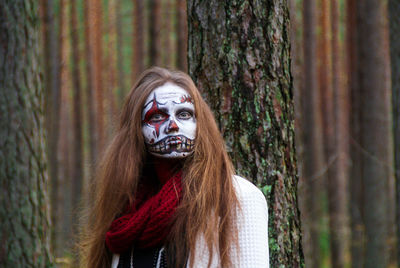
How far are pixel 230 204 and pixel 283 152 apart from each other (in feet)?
3.23

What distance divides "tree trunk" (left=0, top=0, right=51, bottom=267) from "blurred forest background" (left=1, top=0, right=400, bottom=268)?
8.85 feet

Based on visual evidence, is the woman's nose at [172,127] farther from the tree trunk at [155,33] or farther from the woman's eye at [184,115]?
the tree trunk at [155,33]

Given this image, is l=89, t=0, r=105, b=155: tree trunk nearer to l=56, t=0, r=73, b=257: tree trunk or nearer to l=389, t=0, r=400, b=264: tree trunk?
l=56, t=0, r=73, b=257: tree trunk

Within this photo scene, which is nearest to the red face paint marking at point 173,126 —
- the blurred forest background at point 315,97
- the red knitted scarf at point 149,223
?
the red knitted scarf at point 149,223

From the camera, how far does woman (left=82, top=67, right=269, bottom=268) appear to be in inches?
109

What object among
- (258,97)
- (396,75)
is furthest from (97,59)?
(258,97)

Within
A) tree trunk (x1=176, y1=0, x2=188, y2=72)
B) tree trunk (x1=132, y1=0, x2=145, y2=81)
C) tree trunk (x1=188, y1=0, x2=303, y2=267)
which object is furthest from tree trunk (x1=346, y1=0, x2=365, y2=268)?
tree trunk (x1=188, y1=0, x2=303, y2=267)

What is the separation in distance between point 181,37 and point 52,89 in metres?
3.55

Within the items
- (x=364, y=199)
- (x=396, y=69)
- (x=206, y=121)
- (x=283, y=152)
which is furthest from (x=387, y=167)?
(x=206, y=121)

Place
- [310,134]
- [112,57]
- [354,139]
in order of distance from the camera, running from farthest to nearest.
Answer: [112,57], [310,134], [354,139]

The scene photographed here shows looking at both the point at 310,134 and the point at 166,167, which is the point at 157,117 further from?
the point at 310,134

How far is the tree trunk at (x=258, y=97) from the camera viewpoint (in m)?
3.64

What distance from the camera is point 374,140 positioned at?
9148mm

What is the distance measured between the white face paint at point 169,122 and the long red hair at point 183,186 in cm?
4
